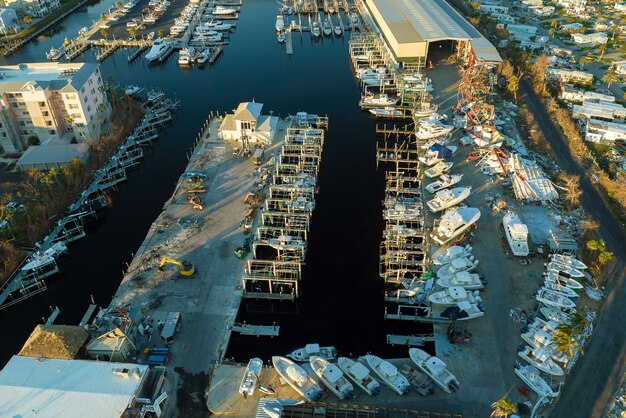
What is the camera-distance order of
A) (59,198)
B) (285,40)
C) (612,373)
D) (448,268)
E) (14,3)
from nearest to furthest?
(612,373), (448,268), (59,198), (285,40), (14,3)

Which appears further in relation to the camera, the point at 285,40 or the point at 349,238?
the point at 285,40

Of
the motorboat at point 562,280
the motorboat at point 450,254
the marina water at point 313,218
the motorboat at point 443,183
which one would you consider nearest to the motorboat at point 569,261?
the motorboat at point 562,280

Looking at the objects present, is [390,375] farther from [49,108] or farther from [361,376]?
[49,108]

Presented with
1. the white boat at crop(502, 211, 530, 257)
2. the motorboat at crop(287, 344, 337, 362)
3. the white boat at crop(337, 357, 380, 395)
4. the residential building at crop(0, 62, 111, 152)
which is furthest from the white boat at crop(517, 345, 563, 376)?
the residential building at crop(0, 62, 111, 152)

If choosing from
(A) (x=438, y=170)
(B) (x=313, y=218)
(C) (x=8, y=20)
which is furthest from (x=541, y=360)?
(C) (x=8, y=20)

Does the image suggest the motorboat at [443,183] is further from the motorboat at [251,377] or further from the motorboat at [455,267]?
the motorboat at [251,377]

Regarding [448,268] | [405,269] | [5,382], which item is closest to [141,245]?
[5,382]

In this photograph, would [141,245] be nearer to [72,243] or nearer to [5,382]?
[72,243]

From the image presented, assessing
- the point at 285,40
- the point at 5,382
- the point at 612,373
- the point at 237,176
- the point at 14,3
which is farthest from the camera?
the point at 14,3
